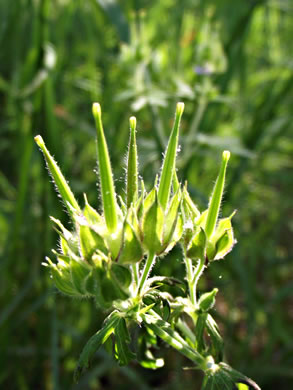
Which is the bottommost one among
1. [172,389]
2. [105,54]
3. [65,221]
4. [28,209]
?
[172,389]

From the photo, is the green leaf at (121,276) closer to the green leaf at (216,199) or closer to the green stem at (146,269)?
the green stem at (146,269)

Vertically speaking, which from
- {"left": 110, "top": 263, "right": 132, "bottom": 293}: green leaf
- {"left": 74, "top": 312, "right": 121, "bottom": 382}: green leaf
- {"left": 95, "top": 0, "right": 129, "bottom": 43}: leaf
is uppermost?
{"left": 95, "top": 0, "right": 129, "bottom": 43}: leaf

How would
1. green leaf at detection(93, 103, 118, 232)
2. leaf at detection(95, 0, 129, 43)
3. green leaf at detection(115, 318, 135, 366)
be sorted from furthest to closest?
Answer: leaf at detection(95, 0, 129, 43) → green leaf at detection(115, 318, 135, 366) → green leaf at detection(93, 103, 118, 232)

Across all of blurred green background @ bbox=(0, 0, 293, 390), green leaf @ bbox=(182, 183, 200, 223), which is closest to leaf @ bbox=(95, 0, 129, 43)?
blurred green background @ bbox=(0, 0, 293, 390)

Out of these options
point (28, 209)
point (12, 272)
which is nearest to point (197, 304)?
point (12, 272)

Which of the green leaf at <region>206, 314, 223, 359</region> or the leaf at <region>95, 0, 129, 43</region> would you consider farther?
the leaf at <region>95, 0, 129, 43</region>

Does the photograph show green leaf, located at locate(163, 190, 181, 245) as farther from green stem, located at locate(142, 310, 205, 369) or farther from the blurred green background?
the blurred green background

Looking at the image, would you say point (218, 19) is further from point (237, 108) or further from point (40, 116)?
point (40, 116)
